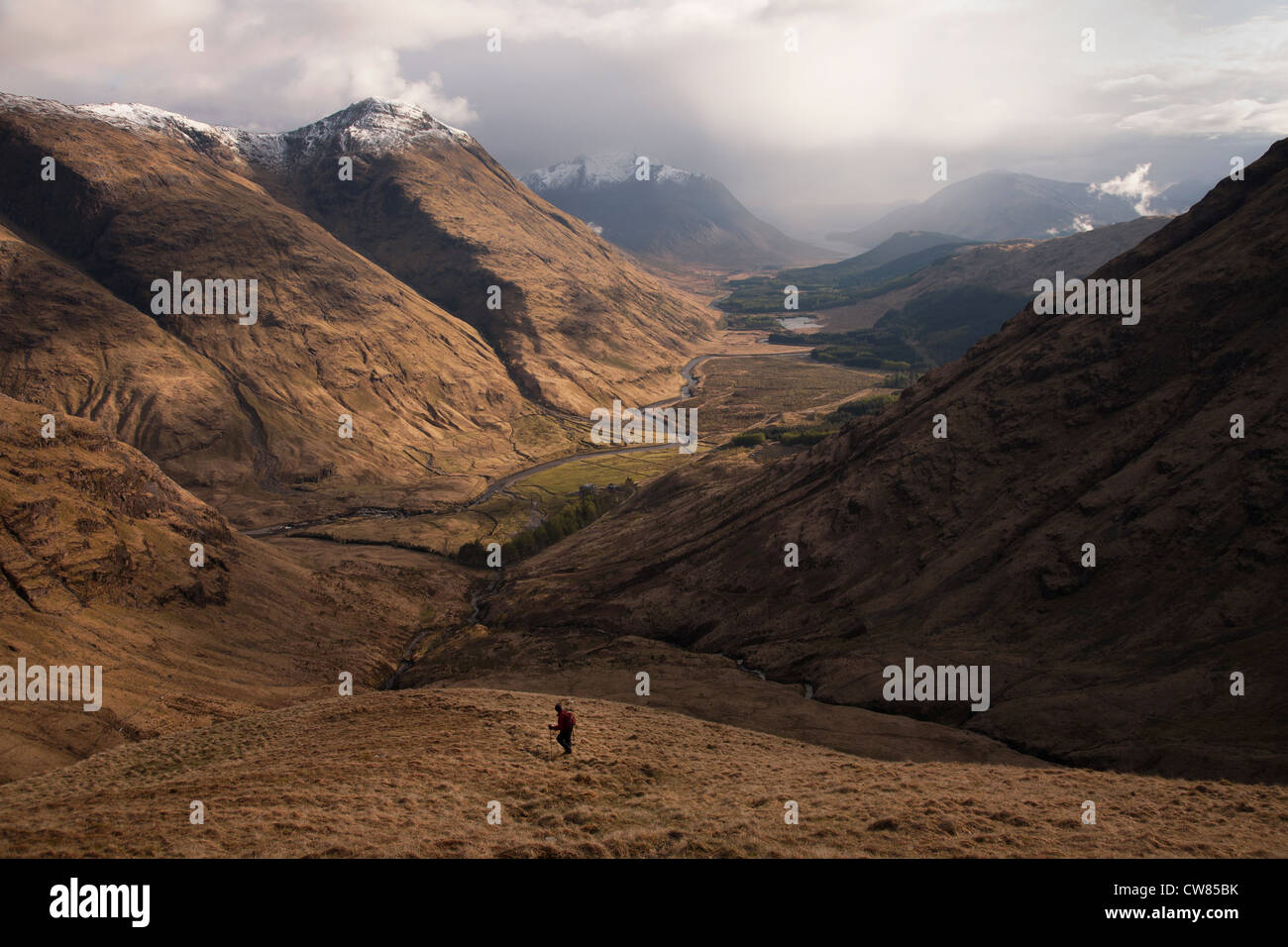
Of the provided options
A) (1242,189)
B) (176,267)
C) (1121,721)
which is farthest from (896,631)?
(176,267)

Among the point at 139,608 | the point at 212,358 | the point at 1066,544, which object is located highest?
the point at 212,358

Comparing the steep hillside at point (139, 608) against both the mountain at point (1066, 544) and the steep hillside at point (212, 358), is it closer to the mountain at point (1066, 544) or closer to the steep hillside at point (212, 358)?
the mountain at point (1066, 544)

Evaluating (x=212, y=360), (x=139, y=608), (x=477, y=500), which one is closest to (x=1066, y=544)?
(x=139, y=608)

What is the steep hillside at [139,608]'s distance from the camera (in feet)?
148

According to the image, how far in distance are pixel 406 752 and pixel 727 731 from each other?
684 inches

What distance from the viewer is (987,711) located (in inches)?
1635

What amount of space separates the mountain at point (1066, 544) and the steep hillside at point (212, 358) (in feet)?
294

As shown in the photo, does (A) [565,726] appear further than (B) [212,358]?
No

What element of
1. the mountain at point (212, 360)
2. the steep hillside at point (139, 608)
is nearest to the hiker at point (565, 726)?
the steep hillside at point (139, 608)

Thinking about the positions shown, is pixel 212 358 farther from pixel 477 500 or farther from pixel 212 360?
pixel 477 500

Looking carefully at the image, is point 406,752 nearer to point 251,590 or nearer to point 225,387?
point 251,590

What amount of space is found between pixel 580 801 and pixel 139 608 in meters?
52.4

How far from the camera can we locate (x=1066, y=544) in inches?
1997

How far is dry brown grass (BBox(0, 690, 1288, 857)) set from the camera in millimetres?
19906
